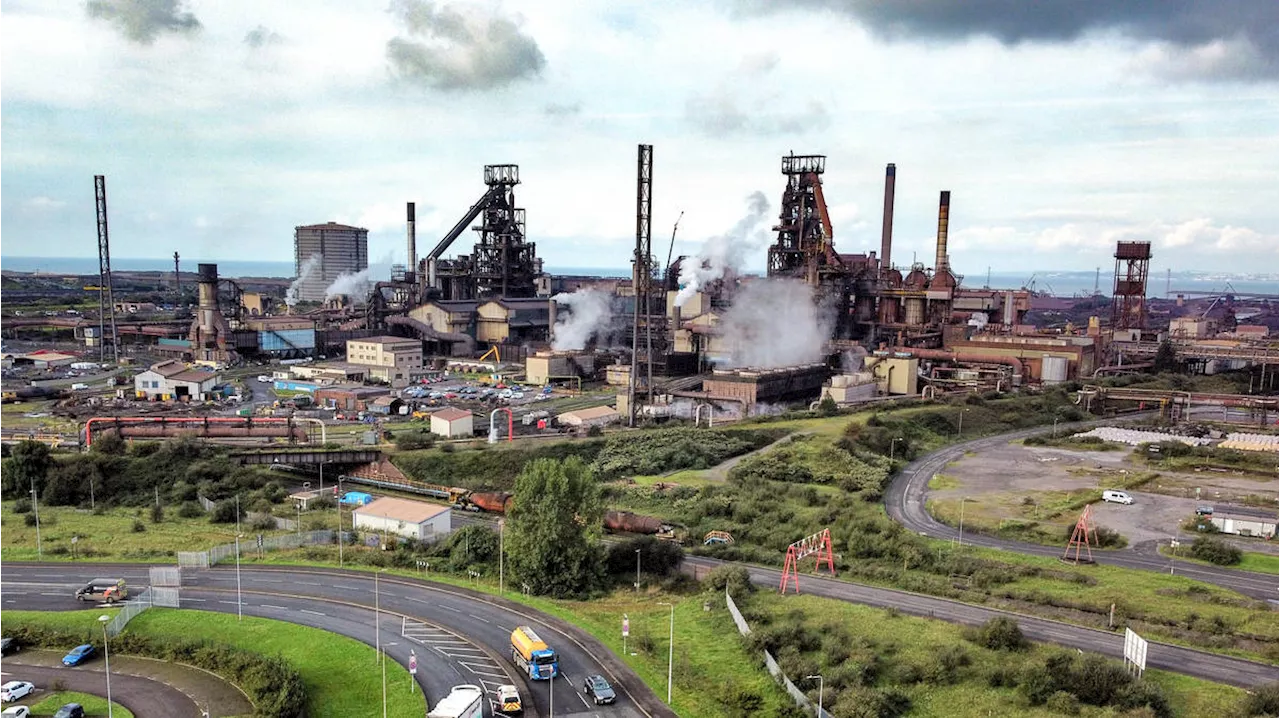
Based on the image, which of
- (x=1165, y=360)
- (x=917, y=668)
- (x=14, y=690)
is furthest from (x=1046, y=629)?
(x=1165, y=360)

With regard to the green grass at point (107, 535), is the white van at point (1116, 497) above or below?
above

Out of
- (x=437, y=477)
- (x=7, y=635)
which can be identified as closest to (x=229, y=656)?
(x=7, y=635)

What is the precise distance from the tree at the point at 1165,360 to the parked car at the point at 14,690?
10208cm

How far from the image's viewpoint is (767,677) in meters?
26.7

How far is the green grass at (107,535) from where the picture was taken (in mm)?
38375

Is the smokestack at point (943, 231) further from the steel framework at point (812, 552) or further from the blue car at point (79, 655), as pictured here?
the blue car at point (79, 655)

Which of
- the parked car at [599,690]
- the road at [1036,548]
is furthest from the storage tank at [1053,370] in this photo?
the parked car at [599,690]

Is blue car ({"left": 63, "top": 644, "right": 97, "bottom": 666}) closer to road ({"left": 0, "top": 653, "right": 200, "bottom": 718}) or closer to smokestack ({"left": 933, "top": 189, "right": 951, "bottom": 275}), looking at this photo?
road ({"left": 0, "top": 653, "right": 200, "bottom": 718})

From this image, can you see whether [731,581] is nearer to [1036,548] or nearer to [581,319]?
[1036,548]

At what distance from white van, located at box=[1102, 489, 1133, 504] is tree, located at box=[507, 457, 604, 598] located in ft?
98.4

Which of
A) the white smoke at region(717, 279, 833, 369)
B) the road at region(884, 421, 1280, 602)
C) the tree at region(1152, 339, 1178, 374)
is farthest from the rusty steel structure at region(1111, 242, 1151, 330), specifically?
the road at region(884, 421, 1280, 602)

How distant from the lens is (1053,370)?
286 ft

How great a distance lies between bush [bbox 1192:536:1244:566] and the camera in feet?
123

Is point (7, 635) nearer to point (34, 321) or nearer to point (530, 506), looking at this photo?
point (530, 506)
